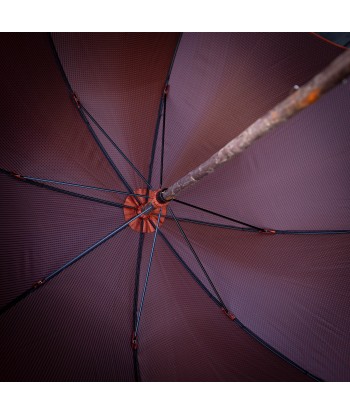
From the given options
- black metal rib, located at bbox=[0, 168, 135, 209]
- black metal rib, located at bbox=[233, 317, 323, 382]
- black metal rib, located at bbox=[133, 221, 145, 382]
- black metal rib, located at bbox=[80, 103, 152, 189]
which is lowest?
black metal rib, located at bbox=[233, 317, 323, 382]

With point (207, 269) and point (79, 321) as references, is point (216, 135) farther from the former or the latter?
point (79, 321)

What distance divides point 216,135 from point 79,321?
150 cm

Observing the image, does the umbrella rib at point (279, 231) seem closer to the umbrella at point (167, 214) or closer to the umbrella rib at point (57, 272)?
the umbrella at point (167, 214)

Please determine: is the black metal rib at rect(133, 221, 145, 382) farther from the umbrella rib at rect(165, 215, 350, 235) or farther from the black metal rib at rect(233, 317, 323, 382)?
the black metal rib at rect(233, 317, 323, 382)

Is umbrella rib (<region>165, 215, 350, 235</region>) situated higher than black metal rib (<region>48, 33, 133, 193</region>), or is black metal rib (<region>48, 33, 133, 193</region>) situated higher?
black metal rib (<region>48, 33, 133, 193</region>)

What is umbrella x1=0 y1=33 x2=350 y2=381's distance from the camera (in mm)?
1771

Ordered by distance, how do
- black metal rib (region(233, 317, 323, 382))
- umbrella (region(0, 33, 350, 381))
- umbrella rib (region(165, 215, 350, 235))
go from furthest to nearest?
umbrella rib (region(165, 215, 350, 235)) < black metal rib (region(233, 317, 323, 382)) < umbrella (region(0, 33, 350, 381))

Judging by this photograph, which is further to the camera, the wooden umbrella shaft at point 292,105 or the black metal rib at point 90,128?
the black metal rib at point 90,128

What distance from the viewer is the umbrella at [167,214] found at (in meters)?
1.77

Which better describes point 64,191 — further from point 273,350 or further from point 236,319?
point 273,350

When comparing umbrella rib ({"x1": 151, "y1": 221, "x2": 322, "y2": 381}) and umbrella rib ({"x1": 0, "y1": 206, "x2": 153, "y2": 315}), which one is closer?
umbrella rib ({"x1": 0, "y1": 206, "x2": 153, "y2": 315})

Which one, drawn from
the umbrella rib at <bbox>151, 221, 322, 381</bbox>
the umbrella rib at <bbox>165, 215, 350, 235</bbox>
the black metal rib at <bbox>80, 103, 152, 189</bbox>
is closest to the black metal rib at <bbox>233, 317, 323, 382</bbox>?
the umbrella rib at <bbox>151, 221, 322, 381</bbox>

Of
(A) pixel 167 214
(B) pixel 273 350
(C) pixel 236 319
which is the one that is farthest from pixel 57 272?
(B) pixel 273 350

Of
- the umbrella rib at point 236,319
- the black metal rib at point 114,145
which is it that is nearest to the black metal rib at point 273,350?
the umbrella rib at point 236,319
